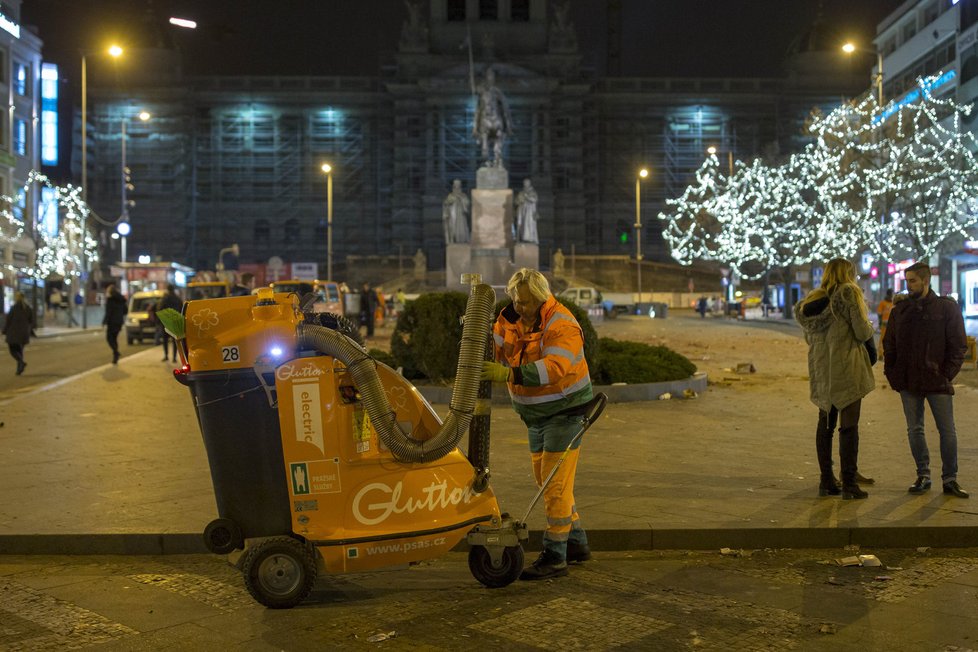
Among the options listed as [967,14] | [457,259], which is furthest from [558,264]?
[457,259]

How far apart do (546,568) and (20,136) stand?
55.8 meters

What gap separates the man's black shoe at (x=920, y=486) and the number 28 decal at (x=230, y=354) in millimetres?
5060

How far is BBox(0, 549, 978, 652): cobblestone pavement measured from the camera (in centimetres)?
515

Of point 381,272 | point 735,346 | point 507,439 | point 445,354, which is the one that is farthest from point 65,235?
point 507,439

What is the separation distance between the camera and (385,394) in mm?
5664

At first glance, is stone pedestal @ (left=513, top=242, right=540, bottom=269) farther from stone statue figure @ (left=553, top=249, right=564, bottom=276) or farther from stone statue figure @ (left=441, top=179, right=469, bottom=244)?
stone statue figure @ (left=553, top=249, right=564, bottom=276)

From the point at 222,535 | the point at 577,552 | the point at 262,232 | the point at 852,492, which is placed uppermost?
the point at 262,232

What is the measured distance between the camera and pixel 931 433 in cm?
1116

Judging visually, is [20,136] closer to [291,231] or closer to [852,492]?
A: [291,231]

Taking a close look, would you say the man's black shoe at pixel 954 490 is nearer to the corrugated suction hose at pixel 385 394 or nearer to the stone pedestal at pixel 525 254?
the corrugated suction hose at pixel 385 394

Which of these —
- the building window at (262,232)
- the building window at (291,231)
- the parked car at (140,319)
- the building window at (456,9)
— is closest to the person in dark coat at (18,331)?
the parked car at (140,319)

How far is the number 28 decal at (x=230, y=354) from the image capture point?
18.3ft

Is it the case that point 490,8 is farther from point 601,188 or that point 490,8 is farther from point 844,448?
point 844,448

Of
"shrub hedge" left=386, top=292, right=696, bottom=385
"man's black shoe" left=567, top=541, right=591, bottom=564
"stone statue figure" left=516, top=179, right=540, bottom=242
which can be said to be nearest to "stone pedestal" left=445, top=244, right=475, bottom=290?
"stone statue figure" left=516, top=179, right=540, bottom=242
